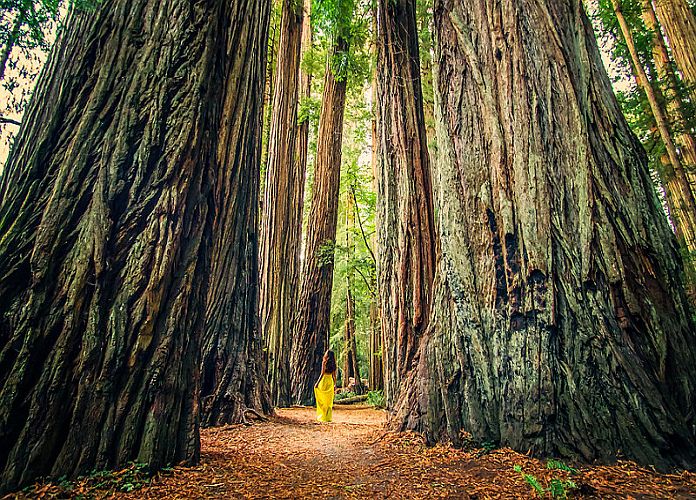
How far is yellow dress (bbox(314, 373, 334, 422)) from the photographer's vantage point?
679cm

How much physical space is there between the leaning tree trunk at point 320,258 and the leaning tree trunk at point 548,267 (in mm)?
5951

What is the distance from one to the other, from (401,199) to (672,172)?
6.93 m

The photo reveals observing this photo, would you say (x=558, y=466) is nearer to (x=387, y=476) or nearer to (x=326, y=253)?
(x=387, y=476)

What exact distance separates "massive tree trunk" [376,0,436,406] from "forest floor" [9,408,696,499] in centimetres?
154

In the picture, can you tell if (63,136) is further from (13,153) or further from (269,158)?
(269,158)

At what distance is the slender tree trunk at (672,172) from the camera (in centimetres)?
744

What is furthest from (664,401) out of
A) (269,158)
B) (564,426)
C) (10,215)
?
(269,158)

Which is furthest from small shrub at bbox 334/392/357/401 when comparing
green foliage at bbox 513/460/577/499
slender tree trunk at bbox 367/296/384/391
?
green foliage at bbox 513/460/577/499

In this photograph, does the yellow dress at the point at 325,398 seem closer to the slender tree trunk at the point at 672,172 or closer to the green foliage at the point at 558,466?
the green foliage at the point at 558,466

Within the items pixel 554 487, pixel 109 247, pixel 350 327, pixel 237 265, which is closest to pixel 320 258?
pixel 237 265

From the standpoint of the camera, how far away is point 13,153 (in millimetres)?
2479

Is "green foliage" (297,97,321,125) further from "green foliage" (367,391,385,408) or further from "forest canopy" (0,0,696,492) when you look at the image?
"green foliage" (367,391,385,408)

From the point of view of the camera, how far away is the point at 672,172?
332 inches

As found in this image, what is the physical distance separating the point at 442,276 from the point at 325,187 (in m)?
7.74
